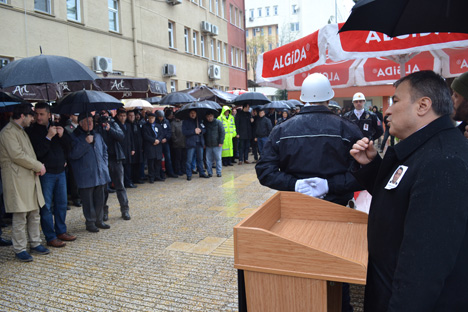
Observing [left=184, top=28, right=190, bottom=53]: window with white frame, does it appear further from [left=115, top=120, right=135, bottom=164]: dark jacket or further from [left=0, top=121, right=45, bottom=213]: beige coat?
[left=0, top=121, right=45, bottom=213]: beige coat

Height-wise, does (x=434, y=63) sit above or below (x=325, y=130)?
above

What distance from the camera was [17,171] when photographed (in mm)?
5520

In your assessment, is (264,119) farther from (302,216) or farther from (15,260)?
(302,216)

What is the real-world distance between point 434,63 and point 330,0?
6488 cm

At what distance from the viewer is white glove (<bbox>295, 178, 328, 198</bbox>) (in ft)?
10.3

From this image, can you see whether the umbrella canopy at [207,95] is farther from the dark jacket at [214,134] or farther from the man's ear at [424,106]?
the man's ear at [424,106]

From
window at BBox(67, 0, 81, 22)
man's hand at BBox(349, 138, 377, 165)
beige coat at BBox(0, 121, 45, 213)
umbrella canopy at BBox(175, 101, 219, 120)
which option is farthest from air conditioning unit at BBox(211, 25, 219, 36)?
man's hand at BBox(349, 138, 377, 165)

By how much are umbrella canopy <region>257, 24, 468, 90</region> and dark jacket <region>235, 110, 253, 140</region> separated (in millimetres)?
8526

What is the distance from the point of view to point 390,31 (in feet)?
10.8

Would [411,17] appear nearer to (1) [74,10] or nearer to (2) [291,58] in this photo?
(2) [291,58]

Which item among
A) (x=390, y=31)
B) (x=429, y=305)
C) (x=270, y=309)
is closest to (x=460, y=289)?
(x=429, y=305)

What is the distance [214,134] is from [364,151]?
33.2 ft

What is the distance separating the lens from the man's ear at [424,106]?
1.82 metres

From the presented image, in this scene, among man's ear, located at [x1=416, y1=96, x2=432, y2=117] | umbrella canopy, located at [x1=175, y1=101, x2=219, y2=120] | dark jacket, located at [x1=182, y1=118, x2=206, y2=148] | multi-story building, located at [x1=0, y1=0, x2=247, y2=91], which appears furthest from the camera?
multi-story building, located at [x1=0, y1=0, x2=247, y2=91]
